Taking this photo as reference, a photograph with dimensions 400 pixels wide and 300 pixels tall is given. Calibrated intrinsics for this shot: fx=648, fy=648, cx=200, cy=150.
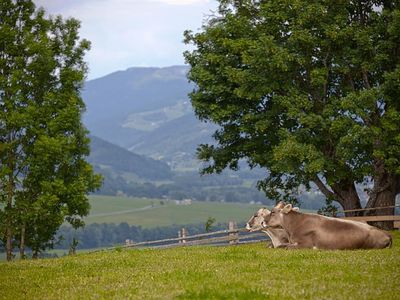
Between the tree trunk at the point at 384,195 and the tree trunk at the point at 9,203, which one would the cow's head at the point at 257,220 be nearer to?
the tree trunk at the point at 384,195

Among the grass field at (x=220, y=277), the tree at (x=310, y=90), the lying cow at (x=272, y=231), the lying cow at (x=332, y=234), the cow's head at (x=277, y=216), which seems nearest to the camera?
the grass field at (x=220, y=277)

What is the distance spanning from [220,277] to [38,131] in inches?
1201

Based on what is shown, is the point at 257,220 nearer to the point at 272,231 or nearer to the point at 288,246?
the point at 272,231

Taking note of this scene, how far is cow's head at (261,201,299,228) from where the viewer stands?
2608 cm

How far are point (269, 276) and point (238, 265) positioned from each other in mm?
2799

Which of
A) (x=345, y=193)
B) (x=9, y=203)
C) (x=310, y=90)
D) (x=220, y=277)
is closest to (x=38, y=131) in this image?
(x=9, y=203)

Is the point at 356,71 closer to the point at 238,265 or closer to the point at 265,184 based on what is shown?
the point at 265,184

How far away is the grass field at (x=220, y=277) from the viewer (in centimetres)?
1345

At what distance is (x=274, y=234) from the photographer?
1048 inches

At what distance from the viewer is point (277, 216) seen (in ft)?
87.2

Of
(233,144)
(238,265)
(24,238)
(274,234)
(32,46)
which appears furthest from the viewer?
(24,238)

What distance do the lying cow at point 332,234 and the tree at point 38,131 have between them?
71.5 feet

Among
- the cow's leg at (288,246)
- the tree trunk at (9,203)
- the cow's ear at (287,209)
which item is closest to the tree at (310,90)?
the cow's ear at (287,209)

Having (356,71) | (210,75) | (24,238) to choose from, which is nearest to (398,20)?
(356,71)
